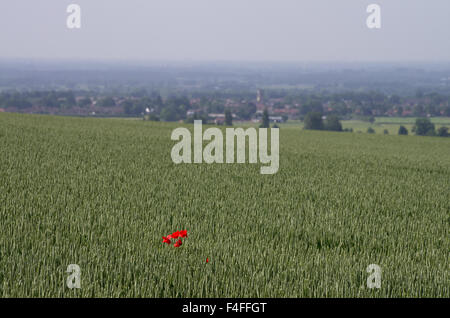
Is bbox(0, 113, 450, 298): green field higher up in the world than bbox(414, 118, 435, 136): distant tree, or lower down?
higher up

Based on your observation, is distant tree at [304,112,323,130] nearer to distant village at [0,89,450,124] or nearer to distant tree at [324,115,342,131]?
distant tree at [324,115,342,131]

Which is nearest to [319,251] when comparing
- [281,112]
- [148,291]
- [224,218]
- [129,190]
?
[224,218]

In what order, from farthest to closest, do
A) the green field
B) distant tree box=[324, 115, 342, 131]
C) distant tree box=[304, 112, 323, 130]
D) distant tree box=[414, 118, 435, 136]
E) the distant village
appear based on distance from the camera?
the distant village
distant tree box=[304, 112, 323, 130]
distant tree box=[324, 115, 342, 131]
distant tree box=[414, 118, 435, 136]
the green field

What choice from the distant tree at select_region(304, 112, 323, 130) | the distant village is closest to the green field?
the distant tree at select_region(304, 112, 323, 130)

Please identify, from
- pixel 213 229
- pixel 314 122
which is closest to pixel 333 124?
pixel 314 122

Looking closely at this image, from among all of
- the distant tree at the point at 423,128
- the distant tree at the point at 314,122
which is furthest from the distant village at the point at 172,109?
the distant tree at the point at 423,128

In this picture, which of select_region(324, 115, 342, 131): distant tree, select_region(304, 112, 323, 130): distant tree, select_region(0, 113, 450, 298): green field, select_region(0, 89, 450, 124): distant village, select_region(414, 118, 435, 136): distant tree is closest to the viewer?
select_region(0, 113, 450, 298): green field

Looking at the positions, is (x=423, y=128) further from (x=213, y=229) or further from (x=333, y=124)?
(x=213, y=229)

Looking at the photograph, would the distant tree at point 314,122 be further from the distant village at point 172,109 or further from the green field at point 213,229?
the green field at point 213,229
